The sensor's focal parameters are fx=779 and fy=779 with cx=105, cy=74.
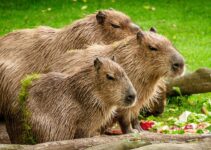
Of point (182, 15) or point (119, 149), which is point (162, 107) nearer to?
point (119, 149)

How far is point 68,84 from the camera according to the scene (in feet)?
24.7

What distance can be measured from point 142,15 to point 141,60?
10432 millimetres

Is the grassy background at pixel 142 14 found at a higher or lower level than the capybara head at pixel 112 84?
lower

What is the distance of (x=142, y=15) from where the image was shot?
60.3 feet

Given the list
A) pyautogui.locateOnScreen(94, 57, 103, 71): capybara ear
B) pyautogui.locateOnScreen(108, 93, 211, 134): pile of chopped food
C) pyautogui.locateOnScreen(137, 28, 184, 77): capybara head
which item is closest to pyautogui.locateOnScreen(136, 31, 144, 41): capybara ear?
pyautogui.locateOnScreen(137, 28, 184, 77): capybara head

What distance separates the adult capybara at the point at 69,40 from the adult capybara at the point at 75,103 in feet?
3.71

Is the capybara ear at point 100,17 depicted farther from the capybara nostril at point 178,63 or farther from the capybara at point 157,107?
the capybara at point 157,107

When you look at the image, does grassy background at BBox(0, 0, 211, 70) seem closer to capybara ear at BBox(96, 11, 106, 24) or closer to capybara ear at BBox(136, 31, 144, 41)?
capybara ear at BBox(96, 11, 106, 24)

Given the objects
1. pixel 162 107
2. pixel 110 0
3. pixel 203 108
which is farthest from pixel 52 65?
pixel 110 0

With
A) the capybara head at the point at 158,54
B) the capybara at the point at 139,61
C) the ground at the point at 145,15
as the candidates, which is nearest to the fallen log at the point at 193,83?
the capybara at the point at 139,61

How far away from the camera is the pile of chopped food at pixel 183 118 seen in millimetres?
8994

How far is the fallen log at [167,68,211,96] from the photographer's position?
10.4 metres

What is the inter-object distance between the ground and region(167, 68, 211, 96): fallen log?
3.73m

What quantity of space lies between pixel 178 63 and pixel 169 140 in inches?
58.3
